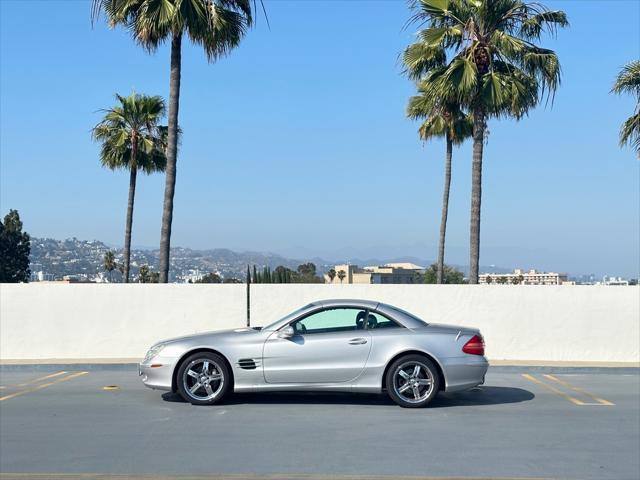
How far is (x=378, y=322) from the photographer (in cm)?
1104

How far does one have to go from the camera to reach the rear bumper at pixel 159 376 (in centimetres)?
1080

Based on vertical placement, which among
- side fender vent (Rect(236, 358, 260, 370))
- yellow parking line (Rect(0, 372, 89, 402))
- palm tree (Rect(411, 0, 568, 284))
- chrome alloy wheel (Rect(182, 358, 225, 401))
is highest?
palm tree (Rect(411, 0, 568, 284))

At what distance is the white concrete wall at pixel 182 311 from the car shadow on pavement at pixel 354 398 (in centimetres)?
505

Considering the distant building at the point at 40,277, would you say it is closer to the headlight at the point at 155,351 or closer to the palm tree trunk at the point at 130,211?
the palm tree trunk at the point at 130,211

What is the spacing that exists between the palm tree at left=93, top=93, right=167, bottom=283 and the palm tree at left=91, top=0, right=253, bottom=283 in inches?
577

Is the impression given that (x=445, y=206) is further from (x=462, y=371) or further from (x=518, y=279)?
(x=518, y=279)

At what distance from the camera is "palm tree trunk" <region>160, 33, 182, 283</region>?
68.6 ft

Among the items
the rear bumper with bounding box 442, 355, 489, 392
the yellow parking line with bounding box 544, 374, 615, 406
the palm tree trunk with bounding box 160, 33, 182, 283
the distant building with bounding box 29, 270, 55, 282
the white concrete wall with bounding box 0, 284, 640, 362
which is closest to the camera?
the rear bumper with bounding box 442, 355, 489, 392

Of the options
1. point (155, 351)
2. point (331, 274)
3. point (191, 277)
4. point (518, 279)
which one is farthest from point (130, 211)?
point (518, 279)

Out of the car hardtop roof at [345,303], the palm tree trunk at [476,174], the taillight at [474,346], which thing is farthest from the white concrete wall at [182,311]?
the taillight at [474,346]

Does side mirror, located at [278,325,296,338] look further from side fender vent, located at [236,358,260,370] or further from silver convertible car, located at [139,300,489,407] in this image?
side fender vent, located at [236,358,260,370]

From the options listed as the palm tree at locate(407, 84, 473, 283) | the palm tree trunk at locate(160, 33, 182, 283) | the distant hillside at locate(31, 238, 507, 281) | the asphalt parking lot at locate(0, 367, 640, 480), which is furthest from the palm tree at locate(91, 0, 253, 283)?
the distant hillside at locate(31, 238, 507, 281)

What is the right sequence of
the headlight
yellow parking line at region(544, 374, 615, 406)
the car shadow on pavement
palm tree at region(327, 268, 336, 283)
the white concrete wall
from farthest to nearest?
palm tree at region(327, 268, 336, 283)
the white concrete wall
yellow parking line at region(544, 374, 615, 406)
the car shadow on pavement
the headlight

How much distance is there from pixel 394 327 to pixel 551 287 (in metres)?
7.31
